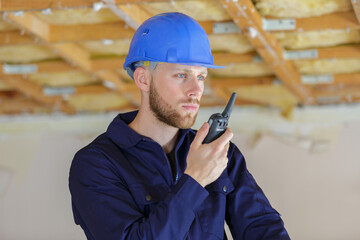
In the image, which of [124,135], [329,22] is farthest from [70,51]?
[124,135]

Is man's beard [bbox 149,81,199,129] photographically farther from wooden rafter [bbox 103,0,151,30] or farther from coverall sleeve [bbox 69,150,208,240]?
wooden rafter [bbox 103,0,151,30]

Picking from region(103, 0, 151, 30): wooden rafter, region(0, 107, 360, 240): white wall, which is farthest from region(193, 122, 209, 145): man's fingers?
region(0, 107, 360, 240): white wall

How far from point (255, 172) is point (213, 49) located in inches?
73.3

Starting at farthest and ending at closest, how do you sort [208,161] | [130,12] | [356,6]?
[130,12] → [356,6] → [208,161]

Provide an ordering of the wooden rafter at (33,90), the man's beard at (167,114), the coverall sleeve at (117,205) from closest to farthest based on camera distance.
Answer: the coverall sleeve at (117,205), the man's beard at (167,114), the wooden rafter at (33,90)

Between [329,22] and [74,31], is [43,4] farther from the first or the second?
[329,22]

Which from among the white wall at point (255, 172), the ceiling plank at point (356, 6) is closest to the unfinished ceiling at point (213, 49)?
the ceiling plank at point (356, 6)

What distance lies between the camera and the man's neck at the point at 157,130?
1.35 metres

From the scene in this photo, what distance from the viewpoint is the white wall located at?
5.05 m

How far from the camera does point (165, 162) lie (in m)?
1.29

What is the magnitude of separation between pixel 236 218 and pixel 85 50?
2906 millimetres

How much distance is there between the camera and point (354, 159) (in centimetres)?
511

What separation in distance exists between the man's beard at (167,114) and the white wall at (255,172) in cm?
404

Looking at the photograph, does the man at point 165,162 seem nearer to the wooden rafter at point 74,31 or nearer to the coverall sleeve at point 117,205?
the coverall sleeve at point 117,205
